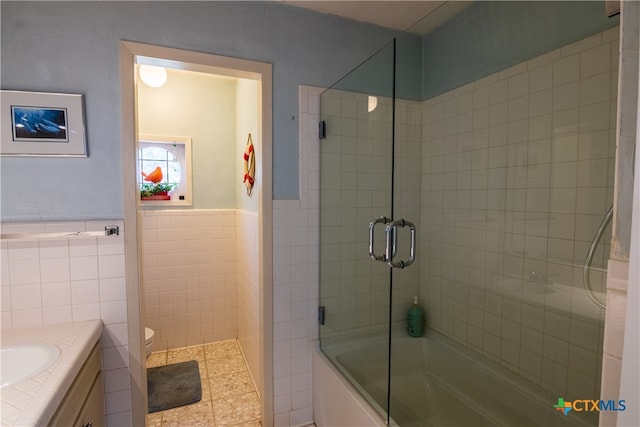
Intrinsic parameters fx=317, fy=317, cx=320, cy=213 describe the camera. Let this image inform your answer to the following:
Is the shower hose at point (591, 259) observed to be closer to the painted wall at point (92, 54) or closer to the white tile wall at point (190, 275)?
the painted wall at point (92, 54)

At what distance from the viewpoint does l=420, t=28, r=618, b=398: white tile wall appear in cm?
138

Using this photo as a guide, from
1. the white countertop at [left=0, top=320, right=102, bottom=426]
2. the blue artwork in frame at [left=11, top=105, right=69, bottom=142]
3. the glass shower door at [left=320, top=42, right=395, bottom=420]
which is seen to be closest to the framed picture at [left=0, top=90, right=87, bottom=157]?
the blue artwork in frame at [left=11, top=105, right=69, bottom=142]

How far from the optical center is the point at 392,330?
2.00m

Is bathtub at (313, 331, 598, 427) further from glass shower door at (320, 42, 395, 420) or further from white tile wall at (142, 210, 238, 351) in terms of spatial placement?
white tile wall at (142, 210, 238, 351)

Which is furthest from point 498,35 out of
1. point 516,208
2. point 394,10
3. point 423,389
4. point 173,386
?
point 173,386

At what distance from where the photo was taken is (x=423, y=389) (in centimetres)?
191

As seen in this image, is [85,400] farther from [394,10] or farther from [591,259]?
[394,10]

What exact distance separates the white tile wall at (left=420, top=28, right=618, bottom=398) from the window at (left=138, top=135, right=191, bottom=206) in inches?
84.6

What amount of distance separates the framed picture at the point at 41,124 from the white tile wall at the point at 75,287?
1.12 feet

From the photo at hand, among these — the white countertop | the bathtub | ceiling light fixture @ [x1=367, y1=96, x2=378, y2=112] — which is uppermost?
ceiling light fixture @ [x1=367, y1=96, x2=378, y2=112]

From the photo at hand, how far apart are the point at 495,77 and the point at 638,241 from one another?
170 cm

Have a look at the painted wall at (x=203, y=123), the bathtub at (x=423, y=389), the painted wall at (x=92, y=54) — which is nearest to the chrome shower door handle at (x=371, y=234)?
the bathtub at (x=423, y=389)

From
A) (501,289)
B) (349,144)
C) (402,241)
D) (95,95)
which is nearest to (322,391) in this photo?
(402,241)

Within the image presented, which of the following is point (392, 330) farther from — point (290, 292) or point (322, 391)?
point (290, 292)
